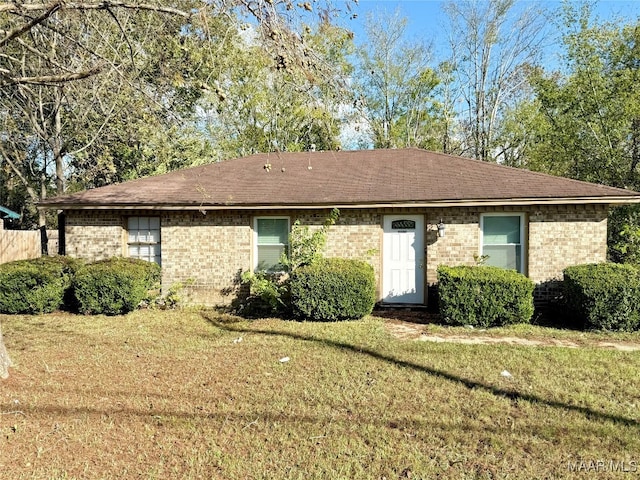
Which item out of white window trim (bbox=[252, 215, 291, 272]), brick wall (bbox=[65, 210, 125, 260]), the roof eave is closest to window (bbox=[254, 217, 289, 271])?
white window trim (bbox=[252, 215, 291, 272])

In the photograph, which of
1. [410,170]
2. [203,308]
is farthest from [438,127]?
[203,308]

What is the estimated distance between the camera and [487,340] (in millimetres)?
7152

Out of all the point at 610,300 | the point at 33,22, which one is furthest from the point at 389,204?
the point at 33,22

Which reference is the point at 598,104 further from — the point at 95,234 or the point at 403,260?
the point at 95,234

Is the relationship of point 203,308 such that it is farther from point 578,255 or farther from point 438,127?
point 438,127

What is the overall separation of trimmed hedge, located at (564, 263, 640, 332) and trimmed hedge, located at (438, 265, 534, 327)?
0.89 m

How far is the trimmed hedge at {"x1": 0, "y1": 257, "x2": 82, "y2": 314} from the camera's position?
9172mm

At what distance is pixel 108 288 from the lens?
9.16 meters

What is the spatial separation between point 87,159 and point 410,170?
14.5m

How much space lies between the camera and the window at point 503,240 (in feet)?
31.6

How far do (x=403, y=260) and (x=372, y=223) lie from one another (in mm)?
1151

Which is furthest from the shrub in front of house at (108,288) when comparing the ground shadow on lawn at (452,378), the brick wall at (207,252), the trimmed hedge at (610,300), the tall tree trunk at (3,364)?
the trimmed hedge at (610,300)

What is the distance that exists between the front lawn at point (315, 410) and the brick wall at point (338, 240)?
323 centimetres

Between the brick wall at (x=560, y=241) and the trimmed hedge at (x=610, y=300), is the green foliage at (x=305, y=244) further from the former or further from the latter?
the trimmed hedge at (x=610, y=300)
